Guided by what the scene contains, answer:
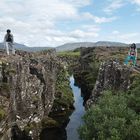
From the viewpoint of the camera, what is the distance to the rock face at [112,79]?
9269 cm

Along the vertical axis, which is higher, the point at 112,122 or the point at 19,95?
the point at 112,122

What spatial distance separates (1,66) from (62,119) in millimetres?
32395

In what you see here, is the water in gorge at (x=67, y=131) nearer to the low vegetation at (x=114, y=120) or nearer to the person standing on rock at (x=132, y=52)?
the person standing on rock at (x=132, y=52)

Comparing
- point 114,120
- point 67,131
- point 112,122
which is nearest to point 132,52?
point 67,131

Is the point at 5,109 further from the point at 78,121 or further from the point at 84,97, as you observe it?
the point at 84,97

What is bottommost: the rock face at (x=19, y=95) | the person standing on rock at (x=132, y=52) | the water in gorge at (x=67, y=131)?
the water in gorge at (x=67, y=131)

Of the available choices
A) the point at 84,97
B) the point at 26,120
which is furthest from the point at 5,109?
the point at 84,97

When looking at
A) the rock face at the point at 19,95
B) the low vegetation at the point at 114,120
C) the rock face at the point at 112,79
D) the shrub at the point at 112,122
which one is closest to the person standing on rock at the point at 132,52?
the rock face at the point at 112,79

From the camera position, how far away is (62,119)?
11931 cm

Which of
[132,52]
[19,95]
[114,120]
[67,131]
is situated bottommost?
[67,131]

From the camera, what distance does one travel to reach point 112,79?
103250mm

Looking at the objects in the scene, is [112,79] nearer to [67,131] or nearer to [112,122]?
[67,131]

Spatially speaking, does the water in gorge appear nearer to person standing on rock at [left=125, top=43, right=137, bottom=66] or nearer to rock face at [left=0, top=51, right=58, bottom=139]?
rock face at [left=0, top=51, right=58, bottom=139]

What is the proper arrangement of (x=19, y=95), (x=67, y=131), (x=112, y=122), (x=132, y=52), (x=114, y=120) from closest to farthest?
(x=112, y=122) → (x=114, y=120) → (x=132, y=52) → (x=19, y=95) → (x=67, y=131)
